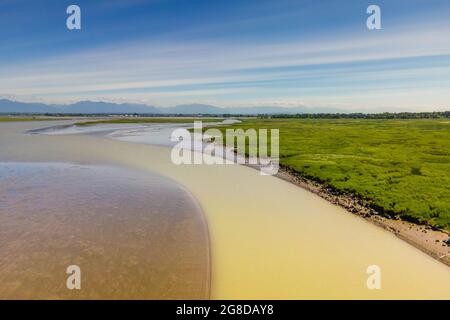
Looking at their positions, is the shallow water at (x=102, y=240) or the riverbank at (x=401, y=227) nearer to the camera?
the shallow water at (x=102, y=240)

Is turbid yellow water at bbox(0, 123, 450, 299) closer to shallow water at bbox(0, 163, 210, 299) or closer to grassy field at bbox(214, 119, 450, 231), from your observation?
shallow water at bbox(0, 163, 210, 299)

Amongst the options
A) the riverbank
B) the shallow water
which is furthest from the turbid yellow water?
the shallow water

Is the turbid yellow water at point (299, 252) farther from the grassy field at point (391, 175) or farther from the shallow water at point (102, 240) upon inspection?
the grassy field at point (391, 175)

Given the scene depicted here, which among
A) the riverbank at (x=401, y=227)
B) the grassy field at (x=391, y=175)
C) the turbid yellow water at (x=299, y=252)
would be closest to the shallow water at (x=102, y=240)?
the turbid yellow water at (x=299, y=252)

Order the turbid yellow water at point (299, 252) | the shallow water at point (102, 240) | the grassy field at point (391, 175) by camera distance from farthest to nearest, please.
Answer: the grassy field at point (391, 175)
the turbid yellow water at point (299, 252)
the shallow water at point (102, 240)

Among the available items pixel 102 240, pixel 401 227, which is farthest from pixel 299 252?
pixel 102 240
